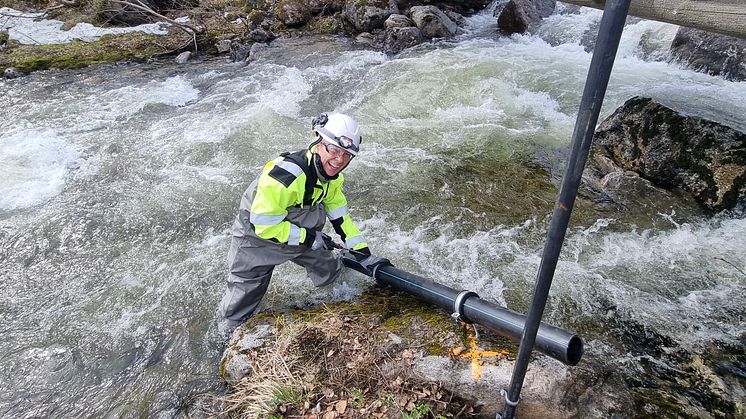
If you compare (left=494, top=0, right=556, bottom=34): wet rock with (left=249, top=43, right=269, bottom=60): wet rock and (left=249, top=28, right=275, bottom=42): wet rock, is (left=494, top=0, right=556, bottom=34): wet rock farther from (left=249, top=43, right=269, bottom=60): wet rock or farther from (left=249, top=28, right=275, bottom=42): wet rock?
(left=249, top=28, right=275, bottom=42): wet rock

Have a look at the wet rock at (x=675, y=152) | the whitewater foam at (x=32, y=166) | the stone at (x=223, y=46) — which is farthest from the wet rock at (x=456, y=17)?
the whitewater foam at (x=32, y=166)

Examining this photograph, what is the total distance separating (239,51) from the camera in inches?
499

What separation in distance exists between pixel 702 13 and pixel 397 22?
9670 millimetres

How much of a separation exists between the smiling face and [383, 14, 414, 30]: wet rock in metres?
9.74

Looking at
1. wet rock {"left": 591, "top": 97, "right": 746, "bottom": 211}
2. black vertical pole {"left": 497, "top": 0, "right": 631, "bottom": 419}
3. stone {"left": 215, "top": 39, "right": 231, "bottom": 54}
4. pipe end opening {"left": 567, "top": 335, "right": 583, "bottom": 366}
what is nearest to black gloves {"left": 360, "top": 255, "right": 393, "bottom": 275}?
pipe end opening {"left": 567, "top": 335, "right": 583, "bottom": 366}

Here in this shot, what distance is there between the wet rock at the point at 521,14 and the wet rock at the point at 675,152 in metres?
6.51

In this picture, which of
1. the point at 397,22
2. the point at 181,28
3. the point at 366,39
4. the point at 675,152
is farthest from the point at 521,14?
the point at 181,28

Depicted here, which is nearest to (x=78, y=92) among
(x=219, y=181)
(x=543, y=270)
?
(x=219, y=181)

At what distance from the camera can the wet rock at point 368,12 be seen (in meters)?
13.1

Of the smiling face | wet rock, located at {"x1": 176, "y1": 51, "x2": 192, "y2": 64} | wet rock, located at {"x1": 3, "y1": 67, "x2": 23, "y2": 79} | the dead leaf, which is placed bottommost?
wet rock, located at {"x1": 3, "y1": 67, "x2": 23, "y2": 79}

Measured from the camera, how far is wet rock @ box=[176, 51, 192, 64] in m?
12.5

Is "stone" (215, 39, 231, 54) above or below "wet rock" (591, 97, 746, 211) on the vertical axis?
below

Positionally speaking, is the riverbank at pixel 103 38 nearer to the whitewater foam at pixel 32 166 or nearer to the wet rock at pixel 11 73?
the wet rock at pixel 11 73

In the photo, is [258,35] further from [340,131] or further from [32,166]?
[340,131]
